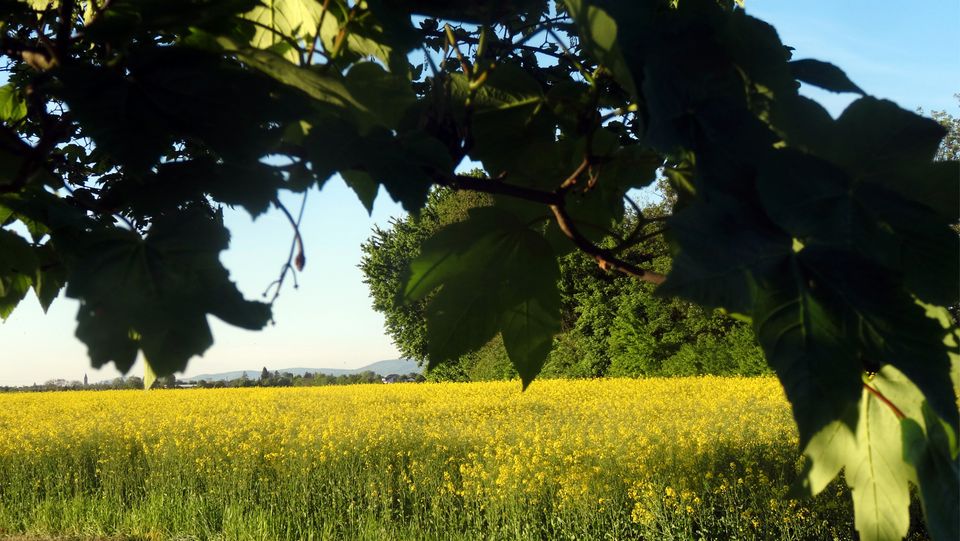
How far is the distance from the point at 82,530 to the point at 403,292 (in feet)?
28.7

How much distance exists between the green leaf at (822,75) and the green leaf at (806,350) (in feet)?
0.40

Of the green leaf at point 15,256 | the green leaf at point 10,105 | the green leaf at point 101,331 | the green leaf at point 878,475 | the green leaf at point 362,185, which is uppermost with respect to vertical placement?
the green leaf at point 10,105

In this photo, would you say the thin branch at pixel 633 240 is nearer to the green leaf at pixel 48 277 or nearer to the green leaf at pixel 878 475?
the green leaf at pixel 878 475

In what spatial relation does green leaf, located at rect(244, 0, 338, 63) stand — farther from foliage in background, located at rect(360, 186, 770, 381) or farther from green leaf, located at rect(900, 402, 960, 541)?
foliage in background, located at rect(360, 186, 770, 381)

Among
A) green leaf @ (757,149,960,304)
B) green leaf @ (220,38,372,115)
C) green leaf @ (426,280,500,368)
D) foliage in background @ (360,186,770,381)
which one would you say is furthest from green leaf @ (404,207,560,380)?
foliage in background @ (360,186,770,381)

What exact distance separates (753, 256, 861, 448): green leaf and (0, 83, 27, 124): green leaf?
0.62m

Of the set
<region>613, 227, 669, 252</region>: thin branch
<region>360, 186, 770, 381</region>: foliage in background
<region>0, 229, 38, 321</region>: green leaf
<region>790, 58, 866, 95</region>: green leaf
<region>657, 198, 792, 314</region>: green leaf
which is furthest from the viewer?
<region>360, 186, 770, 381</region>: foliage in background

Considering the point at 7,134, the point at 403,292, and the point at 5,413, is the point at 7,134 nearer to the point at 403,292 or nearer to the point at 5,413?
the point at 403,292

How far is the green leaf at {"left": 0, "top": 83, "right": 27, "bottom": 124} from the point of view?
666 millimetres

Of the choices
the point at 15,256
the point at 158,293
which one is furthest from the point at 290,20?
the point at 15,256

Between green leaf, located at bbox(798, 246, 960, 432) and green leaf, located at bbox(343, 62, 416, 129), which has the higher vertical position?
green leaf, located at bbox(343, 62, 416, 129)

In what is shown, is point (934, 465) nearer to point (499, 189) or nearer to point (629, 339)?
point (499, 189)

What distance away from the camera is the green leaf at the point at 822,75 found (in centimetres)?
37

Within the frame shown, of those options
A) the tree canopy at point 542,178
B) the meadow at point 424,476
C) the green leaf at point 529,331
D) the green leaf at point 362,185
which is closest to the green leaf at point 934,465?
the tree canopy at point 542,178
